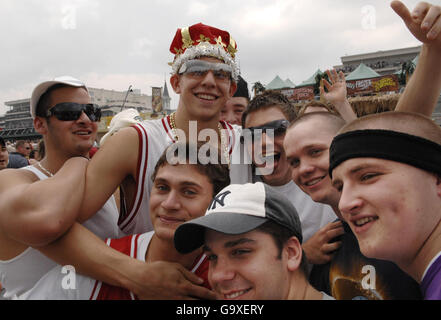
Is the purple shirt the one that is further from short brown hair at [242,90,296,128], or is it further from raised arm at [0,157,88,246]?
raised arm at [0,157,88,246]

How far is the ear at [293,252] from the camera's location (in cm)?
142

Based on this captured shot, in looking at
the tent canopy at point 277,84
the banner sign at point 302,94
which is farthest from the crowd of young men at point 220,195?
the tent canopy at point 277,84

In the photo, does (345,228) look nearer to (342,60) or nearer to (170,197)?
(170,197)

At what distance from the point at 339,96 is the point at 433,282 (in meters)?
1.34

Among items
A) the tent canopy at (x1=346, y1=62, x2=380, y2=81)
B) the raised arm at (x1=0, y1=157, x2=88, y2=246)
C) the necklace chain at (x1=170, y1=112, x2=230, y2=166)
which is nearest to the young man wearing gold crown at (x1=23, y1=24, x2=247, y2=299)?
the necklace chain at (x1=170, y1=112, x2=230, y2=166)

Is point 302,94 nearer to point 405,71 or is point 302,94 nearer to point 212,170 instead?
point 405,71

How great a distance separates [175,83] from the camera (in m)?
2.47

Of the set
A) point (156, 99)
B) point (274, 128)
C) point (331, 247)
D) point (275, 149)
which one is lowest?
point (331, 247)

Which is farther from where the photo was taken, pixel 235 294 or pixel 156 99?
pixel 156 99

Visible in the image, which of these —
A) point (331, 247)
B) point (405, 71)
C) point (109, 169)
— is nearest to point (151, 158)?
point (109, 169)

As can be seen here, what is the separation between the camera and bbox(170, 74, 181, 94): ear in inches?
95.1

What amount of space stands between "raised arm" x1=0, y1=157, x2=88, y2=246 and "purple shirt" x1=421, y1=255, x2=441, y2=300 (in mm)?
1639

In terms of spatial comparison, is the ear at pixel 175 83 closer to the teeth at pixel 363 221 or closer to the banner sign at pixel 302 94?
the teeth at pixel 363 221

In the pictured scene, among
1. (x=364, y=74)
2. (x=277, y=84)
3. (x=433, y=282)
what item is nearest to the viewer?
(x=433, y=282)
